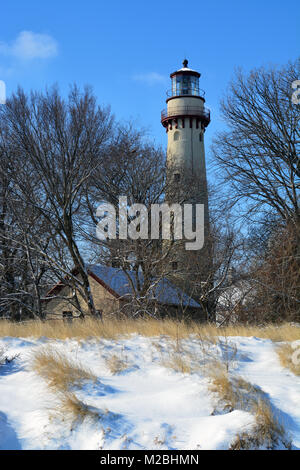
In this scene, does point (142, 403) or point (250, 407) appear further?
point (142, 403)

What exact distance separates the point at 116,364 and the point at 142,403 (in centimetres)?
149

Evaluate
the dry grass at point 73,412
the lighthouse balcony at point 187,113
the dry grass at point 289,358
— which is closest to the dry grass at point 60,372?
the dry grass at point 73,412

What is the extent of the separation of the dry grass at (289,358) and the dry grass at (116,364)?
2.50 meters

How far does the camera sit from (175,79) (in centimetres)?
3428

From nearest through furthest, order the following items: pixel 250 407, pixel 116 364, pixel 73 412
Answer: pixel 73 412, pixel 250 407, pixel 116 364

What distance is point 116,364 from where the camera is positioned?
21.6 ft

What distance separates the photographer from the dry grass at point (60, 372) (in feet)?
18.2

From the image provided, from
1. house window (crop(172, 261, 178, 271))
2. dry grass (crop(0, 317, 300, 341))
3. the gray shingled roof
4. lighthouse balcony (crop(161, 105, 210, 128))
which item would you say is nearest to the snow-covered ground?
dry grass (crop(0, 317, 300, 341))

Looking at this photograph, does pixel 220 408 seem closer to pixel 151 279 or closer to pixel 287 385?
pixel 287 385

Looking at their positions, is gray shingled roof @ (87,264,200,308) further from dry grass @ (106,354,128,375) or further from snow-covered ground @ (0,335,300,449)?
dry grass @ (106,354,128,375)

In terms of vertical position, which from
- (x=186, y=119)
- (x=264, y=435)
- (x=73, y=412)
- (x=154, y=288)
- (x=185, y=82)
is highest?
(x=185, y=82)

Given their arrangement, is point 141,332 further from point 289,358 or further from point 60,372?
point 60,372
